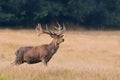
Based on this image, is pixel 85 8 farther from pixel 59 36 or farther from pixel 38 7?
pixel 59 36

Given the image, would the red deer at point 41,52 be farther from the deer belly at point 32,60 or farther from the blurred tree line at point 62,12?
the blurred tree line at point 62,12

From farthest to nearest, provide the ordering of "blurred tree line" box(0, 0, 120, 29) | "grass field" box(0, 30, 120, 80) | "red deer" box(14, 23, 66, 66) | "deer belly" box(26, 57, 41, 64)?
"blurred tree line" box(0, 0, 120, 29), "deer belly" box(26, 57, 41, 64), "red deer" box(14, 23, 66, 66), "grass field" box(0, 30, 120, 80)

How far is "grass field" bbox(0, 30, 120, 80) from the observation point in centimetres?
1226

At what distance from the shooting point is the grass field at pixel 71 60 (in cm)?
1226

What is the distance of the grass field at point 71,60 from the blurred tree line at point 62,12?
274 inches

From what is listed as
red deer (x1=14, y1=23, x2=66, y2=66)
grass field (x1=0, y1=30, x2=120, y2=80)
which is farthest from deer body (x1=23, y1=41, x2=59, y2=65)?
grass field (x1=0, y1=30, x2=120, y2=80)

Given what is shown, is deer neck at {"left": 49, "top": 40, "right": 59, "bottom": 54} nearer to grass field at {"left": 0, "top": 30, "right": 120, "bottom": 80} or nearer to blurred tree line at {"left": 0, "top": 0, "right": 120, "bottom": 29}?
grass field at {"left": 0, "top": 30, "right": 120, "bottom": 80}

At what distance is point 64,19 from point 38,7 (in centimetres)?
358

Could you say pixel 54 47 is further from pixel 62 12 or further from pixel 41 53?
pixel 62 12

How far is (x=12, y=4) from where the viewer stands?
4444 centimetres

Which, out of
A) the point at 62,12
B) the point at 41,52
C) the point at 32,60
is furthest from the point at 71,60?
the point at 62,12

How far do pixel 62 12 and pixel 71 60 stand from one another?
72.4ft

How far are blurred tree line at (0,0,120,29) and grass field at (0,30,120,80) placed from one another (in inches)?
274

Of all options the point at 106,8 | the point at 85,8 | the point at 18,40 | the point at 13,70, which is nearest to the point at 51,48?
the point at 13,70
